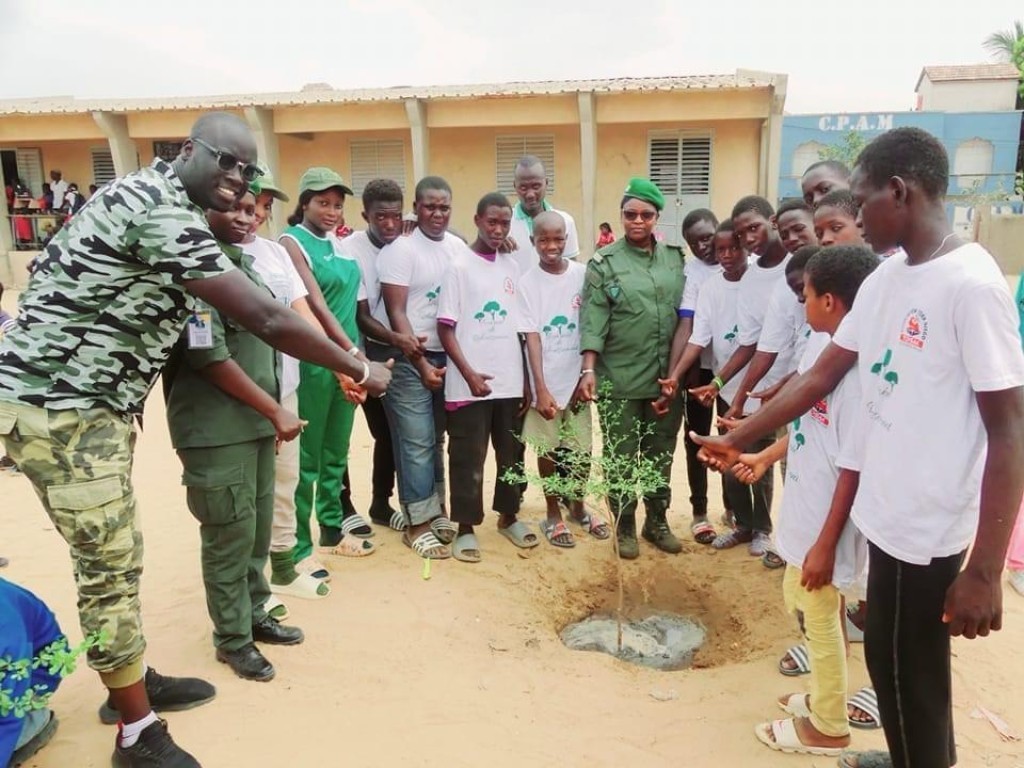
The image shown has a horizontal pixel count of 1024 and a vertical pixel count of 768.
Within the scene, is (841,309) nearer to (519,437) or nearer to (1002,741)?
(1002,741)

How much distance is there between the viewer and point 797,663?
326cm

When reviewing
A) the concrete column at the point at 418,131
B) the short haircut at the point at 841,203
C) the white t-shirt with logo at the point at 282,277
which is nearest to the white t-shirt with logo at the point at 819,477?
the short haircut at the point at 841,203

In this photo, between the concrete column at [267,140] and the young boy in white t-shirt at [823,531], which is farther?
the concrete column at [267,140]

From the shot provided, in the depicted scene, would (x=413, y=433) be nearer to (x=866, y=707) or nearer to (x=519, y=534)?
(x=519, y=534)

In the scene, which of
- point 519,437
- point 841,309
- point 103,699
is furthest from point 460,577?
point 841,309

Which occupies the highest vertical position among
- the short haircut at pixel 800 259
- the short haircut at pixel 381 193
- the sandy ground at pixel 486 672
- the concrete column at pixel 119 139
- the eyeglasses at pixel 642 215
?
the concrete column at pixel 119 139

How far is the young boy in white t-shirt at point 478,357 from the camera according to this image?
425 centimetres

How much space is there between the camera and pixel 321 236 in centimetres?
423

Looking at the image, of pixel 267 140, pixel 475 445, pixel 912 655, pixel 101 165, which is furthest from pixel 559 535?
pixel 101 165

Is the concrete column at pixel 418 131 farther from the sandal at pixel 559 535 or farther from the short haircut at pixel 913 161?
the short haircut at pixel 913 161

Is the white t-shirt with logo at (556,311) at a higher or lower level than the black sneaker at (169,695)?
higher

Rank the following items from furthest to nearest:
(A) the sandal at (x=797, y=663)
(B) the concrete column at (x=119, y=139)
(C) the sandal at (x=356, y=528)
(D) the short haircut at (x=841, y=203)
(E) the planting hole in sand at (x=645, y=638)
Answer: (B) the concrete column at (x=119, y=139), (C) the sandal at (x=356, y=528), (E) the planting hole in sand at (x=645, y=638), (D) the short haircut at (x=841, y=203), (A) the sandal at (x=797, y=663)

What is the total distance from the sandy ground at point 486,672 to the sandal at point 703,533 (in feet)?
0.30

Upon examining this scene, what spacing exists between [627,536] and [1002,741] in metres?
2.14
